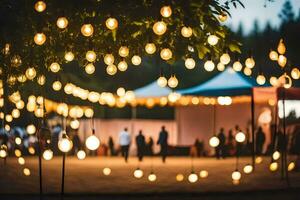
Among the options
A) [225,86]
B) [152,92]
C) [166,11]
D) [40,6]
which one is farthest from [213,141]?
[152,92]

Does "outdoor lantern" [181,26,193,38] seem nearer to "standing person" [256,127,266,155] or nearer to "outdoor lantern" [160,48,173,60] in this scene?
"outdoor lantern" [160,48,173,60]

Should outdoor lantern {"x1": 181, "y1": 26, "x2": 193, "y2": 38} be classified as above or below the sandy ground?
above

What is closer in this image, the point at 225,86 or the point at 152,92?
the point at 225,86

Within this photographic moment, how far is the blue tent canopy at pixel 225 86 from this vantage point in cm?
1902

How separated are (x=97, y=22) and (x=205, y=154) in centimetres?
1743

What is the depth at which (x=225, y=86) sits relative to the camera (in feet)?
64.4

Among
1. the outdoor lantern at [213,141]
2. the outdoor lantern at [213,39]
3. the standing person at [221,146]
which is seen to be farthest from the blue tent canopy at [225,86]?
the outdoor lantern at [213,39]

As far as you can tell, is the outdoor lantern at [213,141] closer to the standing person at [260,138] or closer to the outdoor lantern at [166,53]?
the outdoor lantern at [166,53]

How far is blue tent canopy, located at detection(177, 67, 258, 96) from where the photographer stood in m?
19.0

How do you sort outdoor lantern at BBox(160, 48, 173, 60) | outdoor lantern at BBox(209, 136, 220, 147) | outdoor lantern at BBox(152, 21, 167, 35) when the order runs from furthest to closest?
outdoor lantern at BBox(209, 136, 220, 147)
outdoor lantern at BBox(160, 48, 173, 60)
outdoor lantern at BBox(152, 21, 167, 35)

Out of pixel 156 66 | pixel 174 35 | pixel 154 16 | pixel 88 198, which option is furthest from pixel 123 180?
pixel 156 66

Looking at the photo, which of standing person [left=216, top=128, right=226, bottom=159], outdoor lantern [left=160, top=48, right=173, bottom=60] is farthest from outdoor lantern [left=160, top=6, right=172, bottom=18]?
standing person [left=216, top=128, right=226, bottom=159]

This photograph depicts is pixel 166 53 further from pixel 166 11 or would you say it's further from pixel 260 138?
pixel 260 138

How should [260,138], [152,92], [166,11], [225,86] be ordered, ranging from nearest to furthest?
[166,11], [225,86], [260,138], [152,92]
